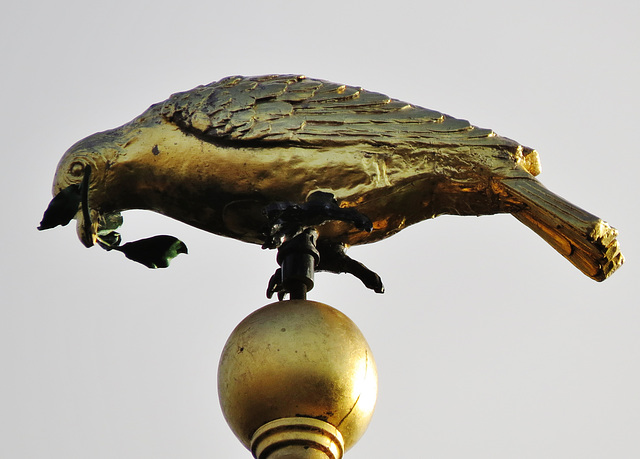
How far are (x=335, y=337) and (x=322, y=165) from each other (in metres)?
0.70

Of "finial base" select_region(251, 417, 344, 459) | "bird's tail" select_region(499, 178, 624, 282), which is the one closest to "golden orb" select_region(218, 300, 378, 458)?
"finial base" select_region(251, 417, 344, 459)

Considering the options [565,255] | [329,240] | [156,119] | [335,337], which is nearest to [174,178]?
[156,119]

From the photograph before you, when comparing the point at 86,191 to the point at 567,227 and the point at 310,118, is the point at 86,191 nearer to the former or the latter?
the point at 310,118

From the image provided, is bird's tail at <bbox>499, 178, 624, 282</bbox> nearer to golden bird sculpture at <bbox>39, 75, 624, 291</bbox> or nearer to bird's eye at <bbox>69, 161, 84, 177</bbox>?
golden bird sculpture at <bbox>39, 75, 624, 291</bbox>

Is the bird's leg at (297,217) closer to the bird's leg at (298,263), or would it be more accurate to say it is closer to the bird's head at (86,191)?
the bird's leg at (298,263)

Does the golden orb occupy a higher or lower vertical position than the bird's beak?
lower

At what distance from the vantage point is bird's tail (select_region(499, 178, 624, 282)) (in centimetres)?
401

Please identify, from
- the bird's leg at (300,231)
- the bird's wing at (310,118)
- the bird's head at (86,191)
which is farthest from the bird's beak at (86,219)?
the bird's leg at (300,231)

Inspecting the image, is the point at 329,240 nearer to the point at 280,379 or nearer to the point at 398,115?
the point at 398,115

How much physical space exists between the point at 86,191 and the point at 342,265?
0.95m

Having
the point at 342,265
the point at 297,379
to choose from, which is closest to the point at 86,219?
the point at 342,265

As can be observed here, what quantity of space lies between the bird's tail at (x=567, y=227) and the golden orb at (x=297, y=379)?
0.83 metres

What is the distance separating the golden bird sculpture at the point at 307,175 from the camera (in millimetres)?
4074

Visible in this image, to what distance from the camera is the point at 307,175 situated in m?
4.08
